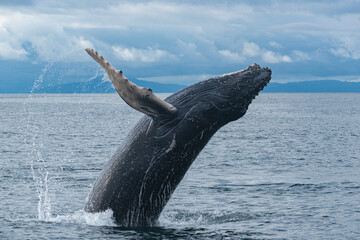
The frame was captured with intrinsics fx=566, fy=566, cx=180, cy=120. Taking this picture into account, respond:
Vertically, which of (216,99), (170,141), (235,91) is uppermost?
(235,91)

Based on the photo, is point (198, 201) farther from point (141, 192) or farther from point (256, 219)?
point (141, 192)

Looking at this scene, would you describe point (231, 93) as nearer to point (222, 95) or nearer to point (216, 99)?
point (222, 95)

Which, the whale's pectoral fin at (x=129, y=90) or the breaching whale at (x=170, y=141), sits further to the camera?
the breaching whale at (x=170, y=141)

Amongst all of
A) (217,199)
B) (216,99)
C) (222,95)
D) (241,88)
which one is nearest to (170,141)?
(216,99)

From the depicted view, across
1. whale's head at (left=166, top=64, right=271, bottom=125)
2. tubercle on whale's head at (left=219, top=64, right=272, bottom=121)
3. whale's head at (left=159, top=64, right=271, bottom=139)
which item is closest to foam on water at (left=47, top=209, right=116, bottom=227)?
whale's head at (left=159, top=64, right=271, bottom=139)

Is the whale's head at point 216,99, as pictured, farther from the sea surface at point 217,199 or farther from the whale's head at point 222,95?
the sea surface at point 217,199

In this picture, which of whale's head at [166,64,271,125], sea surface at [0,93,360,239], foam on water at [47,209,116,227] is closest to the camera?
whale's head at [166,64,271,125]

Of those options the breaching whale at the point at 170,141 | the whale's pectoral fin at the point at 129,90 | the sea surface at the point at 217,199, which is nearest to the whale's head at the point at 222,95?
the breaching whale at the point at 170,141

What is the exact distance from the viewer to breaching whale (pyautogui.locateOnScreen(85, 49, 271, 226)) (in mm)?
9938

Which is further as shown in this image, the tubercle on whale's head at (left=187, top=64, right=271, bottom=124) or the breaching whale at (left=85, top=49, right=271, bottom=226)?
the tubercle on whale's head at (left=187, top=64, right=271, bottom=124)

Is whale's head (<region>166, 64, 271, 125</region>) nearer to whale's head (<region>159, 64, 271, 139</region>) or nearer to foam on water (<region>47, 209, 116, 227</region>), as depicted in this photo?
whale's head (<region>159, 64, 271, 139</region>)

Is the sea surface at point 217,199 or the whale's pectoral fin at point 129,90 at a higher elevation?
the whale's pectoral fin at point 129,90

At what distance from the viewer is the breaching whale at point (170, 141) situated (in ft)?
32.6

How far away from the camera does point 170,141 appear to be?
991cm
